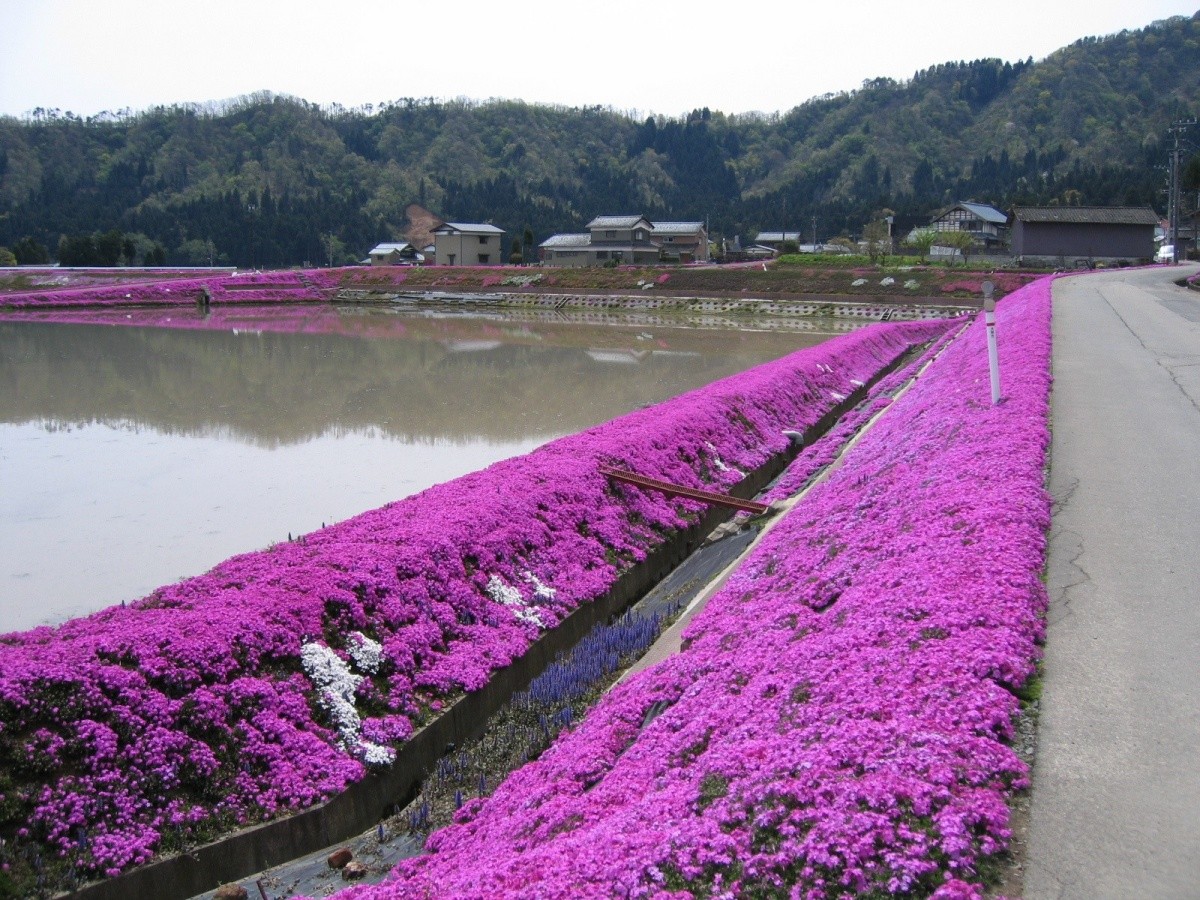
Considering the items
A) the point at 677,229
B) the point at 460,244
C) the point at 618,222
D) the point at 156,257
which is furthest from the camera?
the point at 460,244

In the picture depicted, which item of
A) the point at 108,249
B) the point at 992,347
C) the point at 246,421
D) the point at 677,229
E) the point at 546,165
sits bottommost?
the point at 246,421

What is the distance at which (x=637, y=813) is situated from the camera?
5680 millimetres

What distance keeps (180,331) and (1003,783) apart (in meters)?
55.2

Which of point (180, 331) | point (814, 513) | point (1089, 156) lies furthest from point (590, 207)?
point (814, 513)

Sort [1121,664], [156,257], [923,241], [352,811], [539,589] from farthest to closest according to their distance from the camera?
[156,257], [923,241], [539,589], [352,811], [1121,664]

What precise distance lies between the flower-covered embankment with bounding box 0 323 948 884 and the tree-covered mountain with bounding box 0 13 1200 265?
10722cm

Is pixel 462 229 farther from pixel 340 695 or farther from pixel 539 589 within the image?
pixel 340 695

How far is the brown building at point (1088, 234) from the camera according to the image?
243 ft

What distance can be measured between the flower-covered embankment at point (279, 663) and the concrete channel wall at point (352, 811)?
0.13m

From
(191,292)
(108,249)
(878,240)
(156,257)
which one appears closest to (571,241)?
(878,240)

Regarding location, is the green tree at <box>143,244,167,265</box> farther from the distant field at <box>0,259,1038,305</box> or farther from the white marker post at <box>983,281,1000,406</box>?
the white marker post at <box>983,281,1000,406</box>

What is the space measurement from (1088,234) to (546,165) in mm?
119147

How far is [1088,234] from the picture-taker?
74.8 m

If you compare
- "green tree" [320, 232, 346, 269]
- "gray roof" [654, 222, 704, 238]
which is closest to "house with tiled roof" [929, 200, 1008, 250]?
"gray roof" [654, 222, 704, 238]
